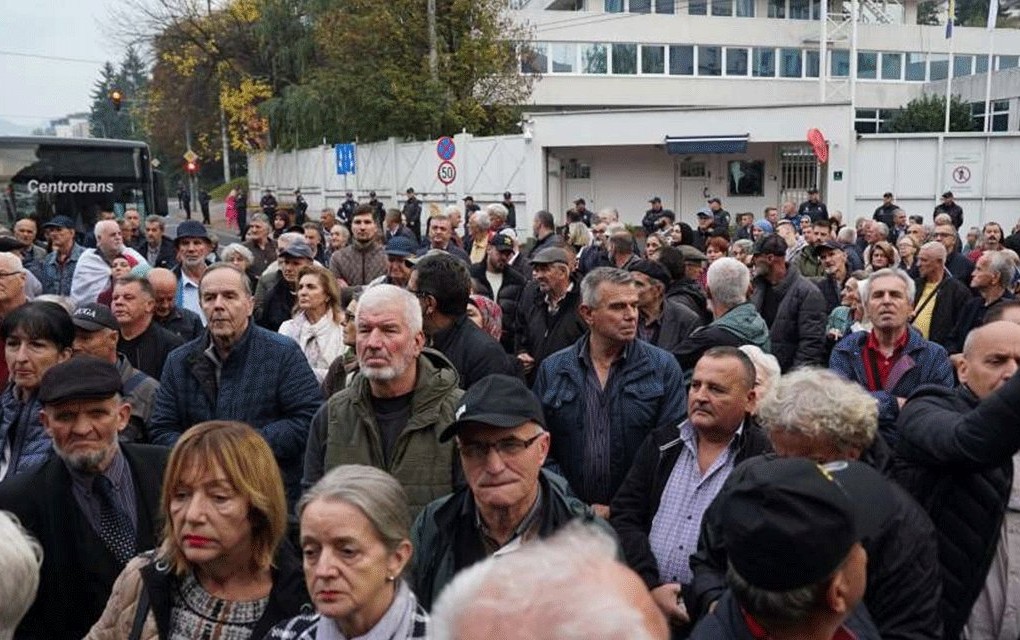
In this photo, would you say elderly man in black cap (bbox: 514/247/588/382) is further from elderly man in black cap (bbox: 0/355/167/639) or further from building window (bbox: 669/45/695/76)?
building window (bbox: 669/45/695/76)

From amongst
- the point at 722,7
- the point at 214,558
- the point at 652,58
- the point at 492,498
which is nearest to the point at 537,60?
the point at 652,58

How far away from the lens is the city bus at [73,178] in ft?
52.4

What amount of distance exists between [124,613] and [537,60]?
42.7 metres

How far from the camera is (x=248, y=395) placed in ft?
15.2

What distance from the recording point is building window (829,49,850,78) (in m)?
44.7

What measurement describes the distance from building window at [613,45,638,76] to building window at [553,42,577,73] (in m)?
1.99

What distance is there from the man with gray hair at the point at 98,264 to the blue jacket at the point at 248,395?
4.32 metres

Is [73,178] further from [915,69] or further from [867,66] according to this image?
[915,69]

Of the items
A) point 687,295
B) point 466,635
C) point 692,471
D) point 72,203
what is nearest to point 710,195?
point 72,203

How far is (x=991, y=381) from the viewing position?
337 cm

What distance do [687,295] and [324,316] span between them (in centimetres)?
291

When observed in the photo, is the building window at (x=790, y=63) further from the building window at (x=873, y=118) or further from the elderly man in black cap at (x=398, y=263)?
the elderly man in black cap at (x=398, y=263)

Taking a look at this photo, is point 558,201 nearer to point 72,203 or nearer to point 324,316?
point 72,203

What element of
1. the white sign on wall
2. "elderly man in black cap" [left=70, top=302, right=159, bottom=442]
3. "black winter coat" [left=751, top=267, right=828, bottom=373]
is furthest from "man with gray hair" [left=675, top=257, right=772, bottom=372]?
the white sign on wall
